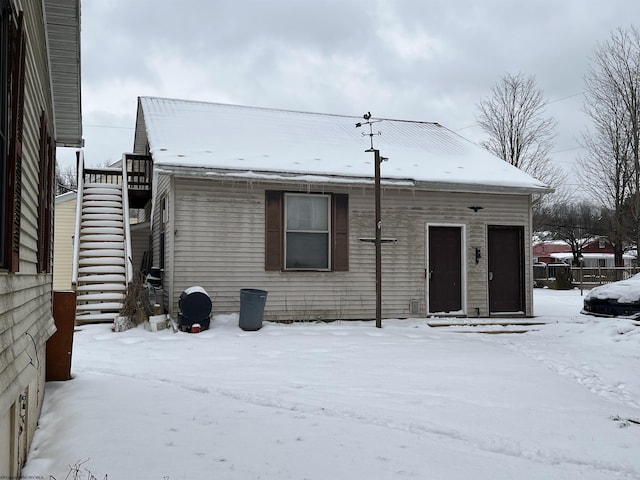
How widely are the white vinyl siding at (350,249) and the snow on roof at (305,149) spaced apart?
16.4 inches

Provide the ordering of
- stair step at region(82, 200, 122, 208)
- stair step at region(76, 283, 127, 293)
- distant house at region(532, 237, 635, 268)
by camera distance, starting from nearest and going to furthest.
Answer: stair step at region(76, 283, 127, 293), stair step at region(82, 200, 122, 208), distant house at region(532, 237, 635, 268)

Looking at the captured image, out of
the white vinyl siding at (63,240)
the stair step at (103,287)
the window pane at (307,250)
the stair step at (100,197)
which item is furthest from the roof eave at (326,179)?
the white vinyl siding at (63,240)

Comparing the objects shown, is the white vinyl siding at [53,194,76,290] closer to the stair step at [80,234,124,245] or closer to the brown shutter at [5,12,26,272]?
the stair step at [80,234,124,245]

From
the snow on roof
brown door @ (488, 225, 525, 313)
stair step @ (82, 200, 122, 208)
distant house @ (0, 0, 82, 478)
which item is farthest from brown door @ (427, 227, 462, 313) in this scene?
distant house @ (0, 0, 82, 478)

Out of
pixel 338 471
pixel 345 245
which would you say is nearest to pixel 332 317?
pixel 345 245

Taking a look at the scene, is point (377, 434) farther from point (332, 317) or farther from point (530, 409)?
point (332, 317)

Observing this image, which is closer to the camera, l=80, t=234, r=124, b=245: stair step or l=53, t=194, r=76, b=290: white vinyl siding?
l=80, t=234, r=124, b=245: stair step

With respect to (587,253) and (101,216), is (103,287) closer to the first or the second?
(101,216)

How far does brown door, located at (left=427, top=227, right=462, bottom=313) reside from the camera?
1230 centimetres

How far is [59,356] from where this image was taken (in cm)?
584

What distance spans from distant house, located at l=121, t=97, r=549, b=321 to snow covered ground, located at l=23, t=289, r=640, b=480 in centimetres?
235

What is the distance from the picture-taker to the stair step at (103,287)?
10.9 meters

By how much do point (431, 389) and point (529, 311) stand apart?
25.5 feet

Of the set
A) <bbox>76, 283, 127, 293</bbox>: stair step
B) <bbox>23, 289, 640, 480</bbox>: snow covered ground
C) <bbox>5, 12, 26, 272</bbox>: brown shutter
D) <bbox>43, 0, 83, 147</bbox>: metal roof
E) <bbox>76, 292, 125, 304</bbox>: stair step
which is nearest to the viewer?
<bbox>5, 12, 26, 272</bbox>: brown shutter
